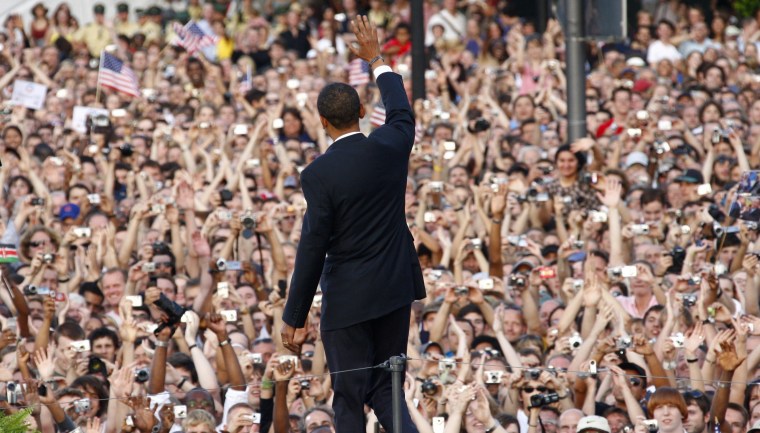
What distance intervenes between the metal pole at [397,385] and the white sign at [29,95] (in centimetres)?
1173

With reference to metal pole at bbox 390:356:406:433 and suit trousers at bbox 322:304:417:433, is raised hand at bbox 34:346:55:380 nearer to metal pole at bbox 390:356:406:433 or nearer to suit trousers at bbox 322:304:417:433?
suit trousers at bbox 322:304:417:433

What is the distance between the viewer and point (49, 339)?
1098 cm

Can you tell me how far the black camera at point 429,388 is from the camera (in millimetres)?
9008

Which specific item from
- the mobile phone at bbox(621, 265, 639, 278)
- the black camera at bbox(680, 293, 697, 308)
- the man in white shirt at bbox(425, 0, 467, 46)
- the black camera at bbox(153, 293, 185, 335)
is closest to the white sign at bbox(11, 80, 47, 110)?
the man in white shirt at bbox(425, 0, 467, 46)

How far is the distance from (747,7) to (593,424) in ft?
46.8

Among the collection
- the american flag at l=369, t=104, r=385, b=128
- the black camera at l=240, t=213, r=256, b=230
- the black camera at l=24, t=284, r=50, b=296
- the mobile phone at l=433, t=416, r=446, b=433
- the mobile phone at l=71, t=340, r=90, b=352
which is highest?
the american flag at l=369, t=104, r=385, b=128

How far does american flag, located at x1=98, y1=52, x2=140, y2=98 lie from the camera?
58.0 feet

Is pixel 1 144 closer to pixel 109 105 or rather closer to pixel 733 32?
pixel 109 105

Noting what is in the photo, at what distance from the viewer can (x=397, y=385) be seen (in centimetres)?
663

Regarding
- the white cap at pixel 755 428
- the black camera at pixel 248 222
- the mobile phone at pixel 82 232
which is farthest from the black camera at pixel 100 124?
the white cap at pixel 755 428

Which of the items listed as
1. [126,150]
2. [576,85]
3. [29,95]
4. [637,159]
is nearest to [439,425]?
[637,159]

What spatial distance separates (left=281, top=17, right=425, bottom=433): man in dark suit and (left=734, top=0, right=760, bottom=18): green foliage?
51.9 ft

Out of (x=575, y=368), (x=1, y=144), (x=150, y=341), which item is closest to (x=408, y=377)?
(x=575, y=368)

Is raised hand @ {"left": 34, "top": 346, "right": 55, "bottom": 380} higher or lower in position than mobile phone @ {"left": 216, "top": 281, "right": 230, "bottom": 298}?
lower
